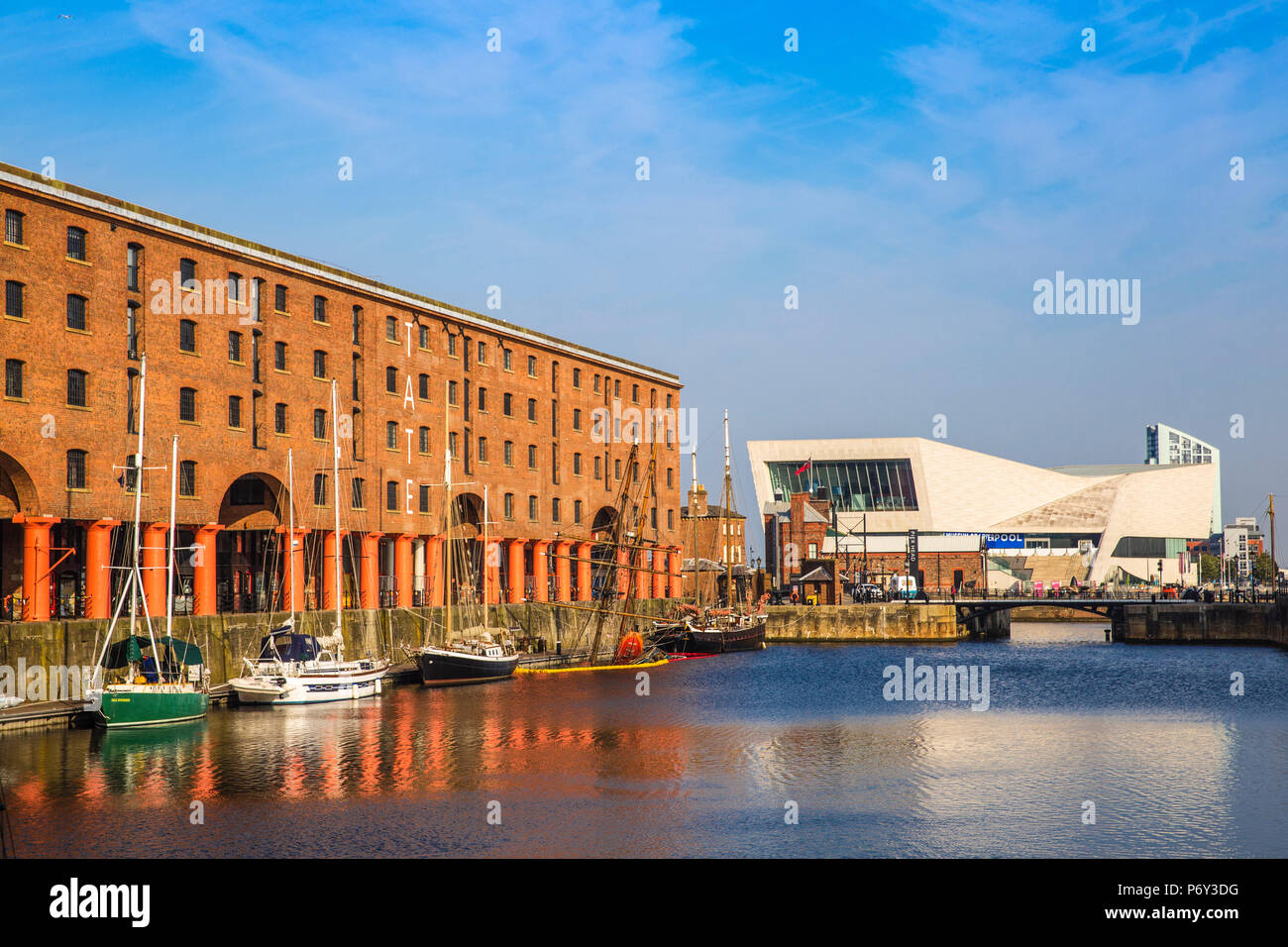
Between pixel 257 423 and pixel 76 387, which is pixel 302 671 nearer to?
pixel 257 423

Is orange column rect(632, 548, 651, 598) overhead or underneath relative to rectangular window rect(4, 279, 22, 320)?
underneath

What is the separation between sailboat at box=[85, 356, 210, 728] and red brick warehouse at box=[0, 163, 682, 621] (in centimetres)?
381

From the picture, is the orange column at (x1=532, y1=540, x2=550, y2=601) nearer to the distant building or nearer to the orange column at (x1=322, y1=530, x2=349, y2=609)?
the orange column at (x1=322, y1=530, x2=349, y2=609)

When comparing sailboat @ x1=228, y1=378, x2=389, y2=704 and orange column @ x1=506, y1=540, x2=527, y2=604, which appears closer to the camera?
sailboat @ x1=228, y1=378, x2=389, y2=704

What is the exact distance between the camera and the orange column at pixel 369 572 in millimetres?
77625

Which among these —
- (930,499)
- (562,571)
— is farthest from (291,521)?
(930,499)

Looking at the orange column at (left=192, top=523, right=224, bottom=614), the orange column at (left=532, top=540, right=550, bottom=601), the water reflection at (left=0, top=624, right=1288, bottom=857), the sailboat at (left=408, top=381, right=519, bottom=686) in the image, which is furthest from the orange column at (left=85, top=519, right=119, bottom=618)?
the orange column at (left=532, top=540, right=550, bottom=601)

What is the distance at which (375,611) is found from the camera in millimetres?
76062

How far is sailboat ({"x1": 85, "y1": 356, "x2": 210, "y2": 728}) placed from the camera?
165 feet

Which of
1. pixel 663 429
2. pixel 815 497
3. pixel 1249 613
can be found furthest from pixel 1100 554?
pixel 663 429

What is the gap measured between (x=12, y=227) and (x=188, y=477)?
1536 centimetres

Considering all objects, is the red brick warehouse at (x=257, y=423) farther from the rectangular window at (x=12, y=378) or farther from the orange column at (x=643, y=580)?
the orange column at (x=643, y=580)
